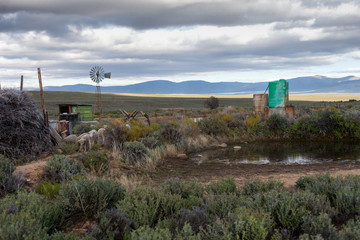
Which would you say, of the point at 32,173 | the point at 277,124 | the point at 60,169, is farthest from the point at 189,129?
the point at 32,173

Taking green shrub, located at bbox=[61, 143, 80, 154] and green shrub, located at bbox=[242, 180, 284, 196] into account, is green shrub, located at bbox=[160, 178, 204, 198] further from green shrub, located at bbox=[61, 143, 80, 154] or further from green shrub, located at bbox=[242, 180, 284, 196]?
green shrub, located at bbox=[61, 143, 80, 154]

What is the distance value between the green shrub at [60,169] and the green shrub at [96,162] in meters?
0.75

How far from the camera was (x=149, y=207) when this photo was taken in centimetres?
450

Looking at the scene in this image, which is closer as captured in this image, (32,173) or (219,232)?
(219,232)

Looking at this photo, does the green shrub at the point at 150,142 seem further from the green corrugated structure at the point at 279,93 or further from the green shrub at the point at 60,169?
the green corrugated structure at the point at 279,93

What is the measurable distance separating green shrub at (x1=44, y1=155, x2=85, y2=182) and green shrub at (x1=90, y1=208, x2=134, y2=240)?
402cm

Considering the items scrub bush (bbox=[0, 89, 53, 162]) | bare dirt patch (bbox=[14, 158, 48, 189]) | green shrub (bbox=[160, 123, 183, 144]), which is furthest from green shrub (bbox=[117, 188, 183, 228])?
green shrub (bbox=[160, 123, 183, 144])

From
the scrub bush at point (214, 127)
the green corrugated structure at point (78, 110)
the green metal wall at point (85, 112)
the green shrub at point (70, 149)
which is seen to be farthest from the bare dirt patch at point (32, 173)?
the green metal wall at point (85, 112)

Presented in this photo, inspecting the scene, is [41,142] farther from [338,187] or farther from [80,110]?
[80,110]

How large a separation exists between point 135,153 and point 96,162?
1.88m

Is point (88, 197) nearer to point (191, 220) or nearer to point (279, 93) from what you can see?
point (191, 220)

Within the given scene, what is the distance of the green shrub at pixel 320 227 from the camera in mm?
3540

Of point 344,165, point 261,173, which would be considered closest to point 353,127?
point 344,165

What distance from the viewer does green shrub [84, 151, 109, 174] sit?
364 inches
